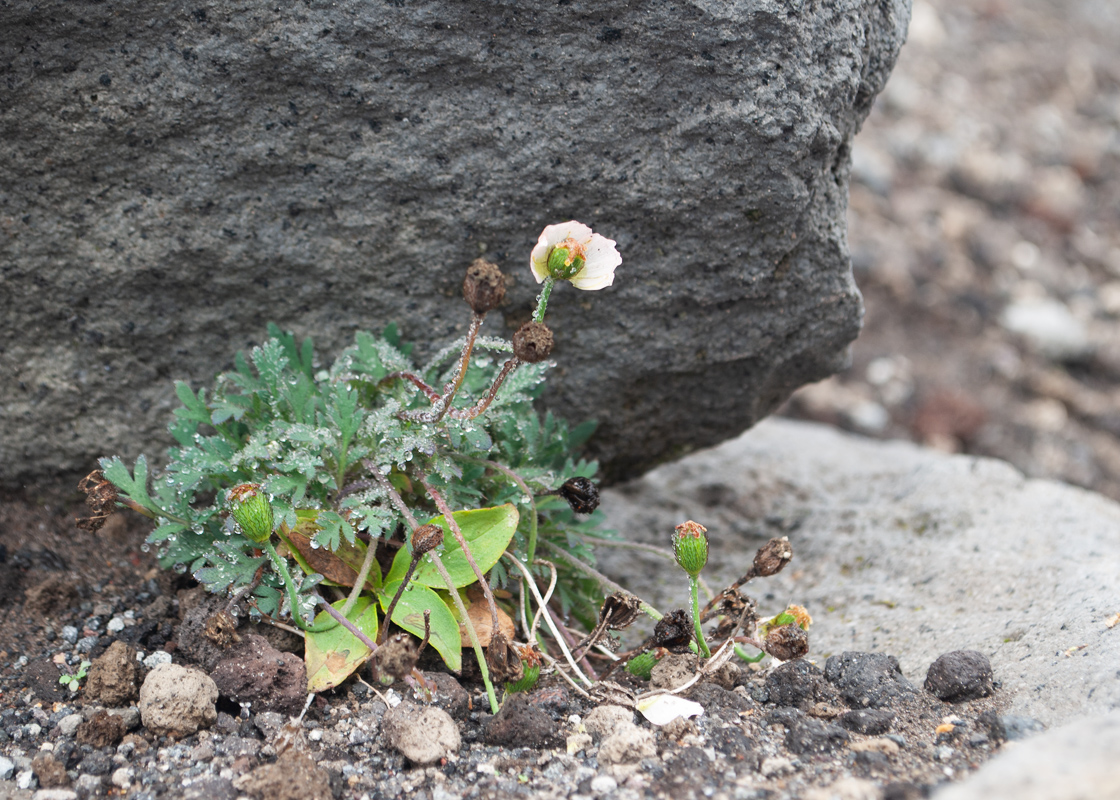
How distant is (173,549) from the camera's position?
2.24 metres

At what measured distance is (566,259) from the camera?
6.29 ft

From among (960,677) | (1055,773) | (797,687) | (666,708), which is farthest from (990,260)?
(1055,773)

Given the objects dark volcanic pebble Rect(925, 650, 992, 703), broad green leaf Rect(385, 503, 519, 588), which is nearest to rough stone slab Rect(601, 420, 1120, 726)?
dark volcanic pebble Rect(925, 650, 992, 703)

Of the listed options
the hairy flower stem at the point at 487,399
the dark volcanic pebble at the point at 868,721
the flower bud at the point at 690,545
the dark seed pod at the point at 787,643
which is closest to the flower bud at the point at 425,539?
the hairy flower stem at the point at 487,399

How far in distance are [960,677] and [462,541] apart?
1.13 m

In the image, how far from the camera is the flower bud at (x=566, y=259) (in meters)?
1.91

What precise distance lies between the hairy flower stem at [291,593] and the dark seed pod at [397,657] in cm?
28

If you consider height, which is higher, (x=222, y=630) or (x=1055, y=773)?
(x=1055, y=773)

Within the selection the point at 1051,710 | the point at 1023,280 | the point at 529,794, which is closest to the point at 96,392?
the point at 529,794

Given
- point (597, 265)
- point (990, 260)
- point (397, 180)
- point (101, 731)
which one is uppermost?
point (597, 265)

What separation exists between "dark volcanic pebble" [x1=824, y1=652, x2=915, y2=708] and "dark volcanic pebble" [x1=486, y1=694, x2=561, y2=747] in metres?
0.67

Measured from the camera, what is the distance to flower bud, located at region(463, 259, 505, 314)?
6.04 feet

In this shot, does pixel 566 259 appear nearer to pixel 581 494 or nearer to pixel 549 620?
pixel 581 494

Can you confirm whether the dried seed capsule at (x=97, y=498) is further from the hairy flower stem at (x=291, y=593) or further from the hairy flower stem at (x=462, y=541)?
the hairy flower stem at (x=462, y=541)
